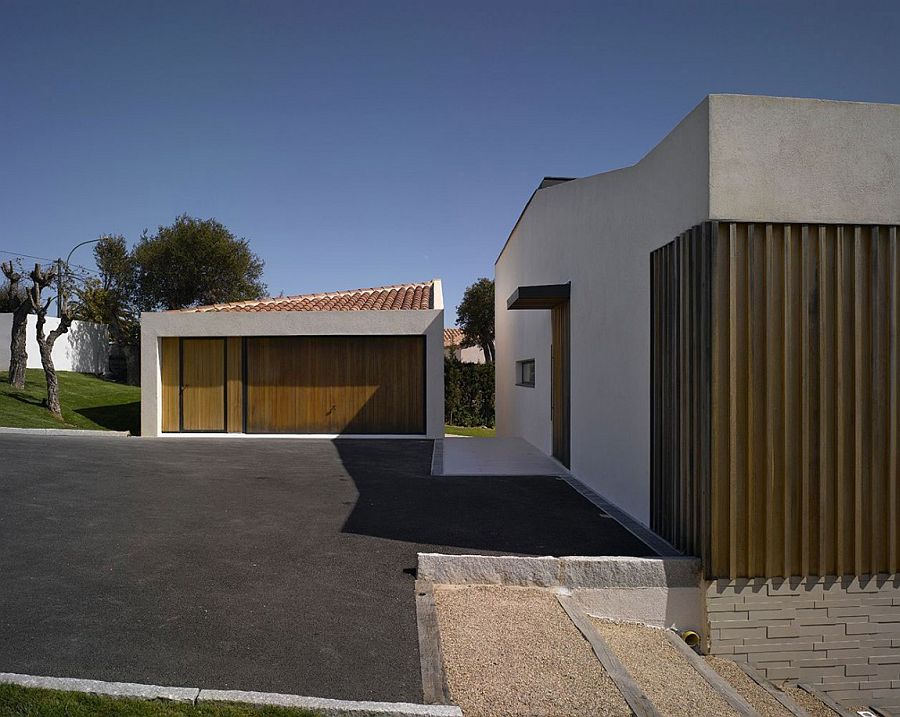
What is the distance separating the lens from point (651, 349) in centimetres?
690

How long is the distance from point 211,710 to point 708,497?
3.99 metres

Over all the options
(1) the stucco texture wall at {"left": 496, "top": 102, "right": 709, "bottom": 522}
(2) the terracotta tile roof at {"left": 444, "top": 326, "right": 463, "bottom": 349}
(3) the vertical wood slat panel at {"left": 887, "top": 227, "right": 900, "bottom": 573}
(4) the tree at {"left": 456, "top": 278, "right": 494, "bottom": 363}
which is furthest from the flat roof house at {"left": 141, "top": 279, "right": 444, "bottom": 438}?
(2) the terracotta tile roof at {"left": 444, "top": 326, "right": 463, "bottom": 349}

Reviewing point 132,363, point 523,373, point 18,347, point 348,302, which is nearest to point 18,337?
point 18,347

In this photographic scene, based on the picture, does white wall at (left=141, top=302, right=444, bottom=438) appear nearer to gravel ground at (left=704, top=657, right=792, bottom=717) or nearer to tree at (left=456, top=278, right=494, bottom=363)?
gravel ground at (left=704, top=657, right=792, bottom=717)

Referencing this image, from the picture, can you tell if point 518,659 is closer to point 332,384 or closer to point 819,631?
point 819,631

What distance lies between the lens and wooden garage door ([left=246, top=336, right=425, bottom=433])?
52.2ft

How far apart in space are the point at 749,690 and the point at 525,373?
10.9 metres

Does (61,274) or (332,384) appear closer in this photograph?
(332,384)

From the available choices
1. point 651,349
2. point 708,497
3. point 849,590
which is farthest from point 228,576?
point 849,590

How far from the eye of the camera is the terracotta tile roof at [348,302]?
16.7 meters

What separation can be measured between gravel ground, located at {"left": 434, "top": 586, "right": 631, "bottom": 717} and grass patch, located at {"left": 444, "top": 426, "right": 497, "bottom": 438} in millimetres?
16001

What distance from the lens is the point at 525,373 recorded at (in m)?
15.8

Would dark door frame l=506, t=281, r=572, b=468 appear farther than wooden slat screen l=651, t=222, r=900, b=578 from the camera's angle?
Yes

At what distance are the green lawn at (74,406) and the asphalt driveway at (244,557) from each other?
7838 millimetres
